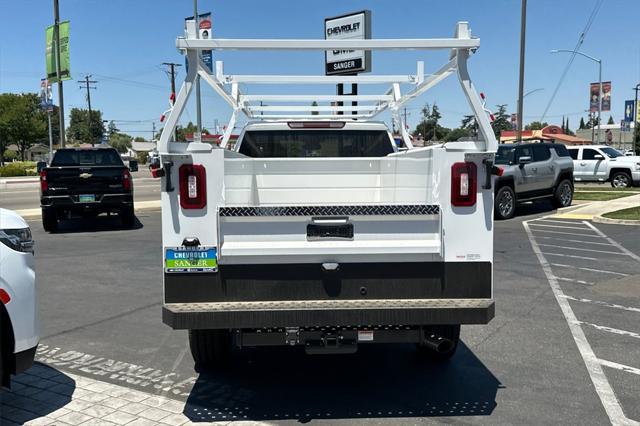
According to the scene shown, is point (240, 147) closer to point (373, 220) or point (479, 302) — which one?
point (373, 220)

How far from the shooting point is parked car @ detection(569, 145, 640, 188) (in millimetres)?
25719

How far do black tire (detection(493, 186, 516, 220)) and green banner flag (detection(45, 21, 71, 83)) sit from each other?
20.2m

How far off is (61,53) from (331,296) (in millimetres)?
26455

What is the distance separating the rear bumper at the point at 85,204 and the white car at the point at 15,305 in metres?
9.71

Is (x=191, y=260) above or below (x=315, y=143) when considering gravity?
below

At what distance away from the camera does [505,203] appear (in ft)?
51.5

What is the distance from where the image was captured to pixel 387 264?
382 cm

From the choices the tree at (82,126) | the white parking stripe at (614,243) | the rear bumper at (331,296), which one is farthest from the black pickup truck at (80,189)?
the tree at (82,126)

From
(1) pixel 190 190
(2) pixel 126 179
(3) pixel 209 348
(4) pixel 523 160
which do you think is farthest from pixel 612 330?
(2) pixel 126 179

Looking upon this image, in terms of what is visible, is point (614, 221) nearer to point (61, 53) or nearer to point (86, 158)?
point (86, 158)

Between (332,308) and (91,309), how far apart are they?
167 inches

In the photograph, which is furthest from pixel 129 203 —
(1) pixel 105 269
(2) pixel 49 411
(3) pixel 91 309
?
(2) pixel 49 411

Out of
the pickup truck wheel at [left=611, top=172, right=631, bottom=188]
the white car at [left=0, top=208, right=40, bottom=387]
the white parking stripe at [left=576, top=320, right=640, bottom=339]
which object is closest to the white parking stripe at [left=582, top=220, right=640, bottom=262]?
the white parking stripe at [left=576, top=320, right=640, bottom=339]

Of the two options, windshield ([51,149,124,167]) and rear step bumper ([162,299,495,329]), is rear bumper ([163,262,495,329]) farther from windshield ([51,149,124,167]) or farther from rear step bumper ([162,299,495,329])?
Result: windshield ([51,149,124,167])
